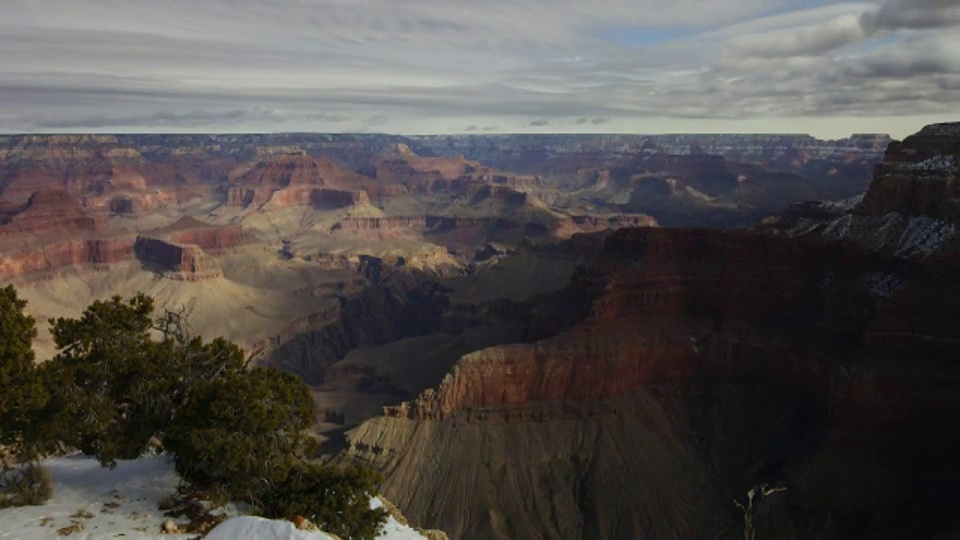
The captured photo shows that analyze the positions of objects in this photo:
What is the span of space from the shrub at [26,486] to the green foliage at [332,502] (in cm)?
919

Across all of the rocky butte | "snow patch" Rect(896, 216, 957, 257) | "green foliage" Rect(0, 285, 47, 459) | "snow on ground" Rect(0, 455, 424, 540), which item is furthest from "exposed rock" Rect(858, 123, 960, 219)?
"green foliage" Rect(0, 285, 47, 459)

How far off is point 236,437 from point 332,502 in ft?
17.0

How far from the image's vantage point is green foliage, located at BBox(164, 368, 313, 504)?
30.7 m

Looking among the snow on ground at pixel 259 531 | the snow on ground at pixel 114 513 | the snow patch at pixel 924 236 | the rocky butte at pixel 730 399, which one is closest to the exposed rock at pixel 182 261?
the rocky butte at pixel 730 399

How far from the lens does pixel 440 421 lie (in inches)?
3302

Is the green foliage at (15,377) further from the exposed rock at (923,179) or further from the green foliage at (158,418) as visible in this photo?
the exposed rock at (923,179)

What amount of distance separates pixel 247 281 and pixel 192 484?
548 feet

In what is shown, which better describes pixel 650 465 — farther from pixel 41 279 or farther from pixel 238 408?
pixel 41 279

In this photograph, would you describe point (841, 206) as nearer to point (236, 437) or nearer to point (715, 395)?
point (715, 395)

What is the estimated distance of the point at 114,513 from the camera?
2877 cm

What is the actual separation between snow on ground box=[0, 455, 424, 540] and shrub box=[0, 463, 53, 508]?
0.41 metres

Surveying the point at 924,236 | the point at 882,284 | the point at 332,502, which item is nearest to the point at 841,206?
the point at 924,236

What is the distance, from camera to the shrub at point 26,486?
2872cm

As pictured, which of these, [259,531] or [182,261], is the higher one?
[259,531]
